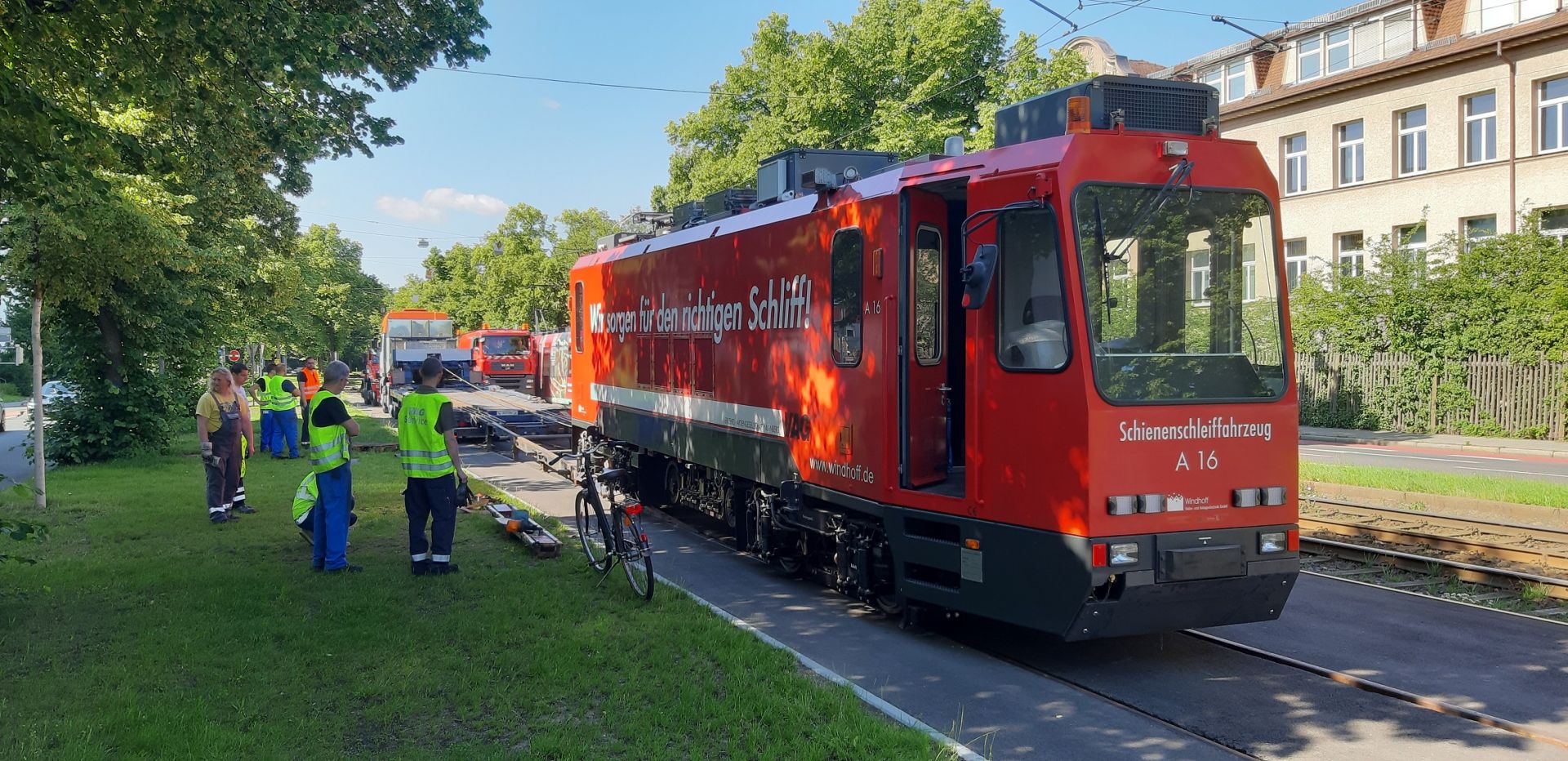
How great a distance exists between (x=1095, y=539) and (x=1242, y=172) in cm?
254

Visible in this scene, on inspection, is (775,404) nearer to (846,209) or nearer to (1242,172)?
(846,209)

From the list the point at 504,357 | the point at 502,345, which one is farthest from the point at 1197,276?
the point at 502,345

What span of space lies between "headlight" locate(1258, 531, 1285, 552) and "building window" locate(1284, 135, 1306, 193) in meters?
27.7

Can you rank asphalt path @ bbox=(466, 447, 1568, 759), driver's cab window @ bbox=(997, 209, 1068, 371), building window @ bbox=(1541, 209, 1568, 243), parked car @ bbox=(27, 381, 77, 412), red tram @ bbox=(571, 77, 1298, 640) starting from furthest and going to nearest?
building window @ bbox=(1541, 209, 1568, 243) → parked car @ bbox=(27, 381, 77, 412) → driver's cab window @ bbox=(997, 209, 1068, 371) → red tram @ bbox=(571, 77, 1298, 640) → asphalt path @ bbox=(466, 447, 1568, 759)

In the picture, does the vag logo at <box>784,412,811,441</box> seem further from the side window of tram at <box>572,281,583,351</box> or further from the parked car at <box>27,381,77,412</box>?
the parked car at <box>27,381,77,412</box>

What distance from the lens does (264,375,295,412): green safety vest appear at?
16.2m

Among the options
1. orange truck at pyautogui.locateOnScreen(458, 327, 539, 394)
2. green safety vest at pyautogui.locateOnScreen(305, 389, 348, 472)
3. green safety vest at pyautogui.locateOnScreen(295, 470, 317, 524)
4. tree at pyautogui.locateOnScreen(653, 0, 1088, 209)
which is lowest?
green safety vest at pyautogui.locateOnScreen(295, 470, 317, 524)

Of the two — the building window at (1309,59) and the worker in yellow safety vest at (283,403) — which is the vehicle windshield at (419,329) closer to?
the worker in yellow safety vest at (283,403)

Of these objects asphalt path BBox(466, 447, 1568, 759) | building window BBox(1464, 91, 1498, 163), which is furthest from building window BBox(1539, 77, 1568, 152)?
asphalt path BBox(466, 447, 1568, 759)

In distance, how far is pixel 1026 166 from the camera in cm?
650

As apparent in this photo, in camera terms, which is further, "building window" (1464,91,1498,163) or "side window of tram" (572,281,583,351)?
"building window" (1464,91,1498,163)

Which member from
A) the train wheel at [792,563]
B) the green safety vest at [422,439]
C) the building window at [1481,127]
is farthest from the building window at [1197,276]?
the building window at [1481,127]

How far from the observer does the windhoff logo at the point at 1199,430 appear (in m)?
6.11

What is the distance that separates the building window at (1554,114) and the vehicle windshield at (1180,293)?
76.2 ft
